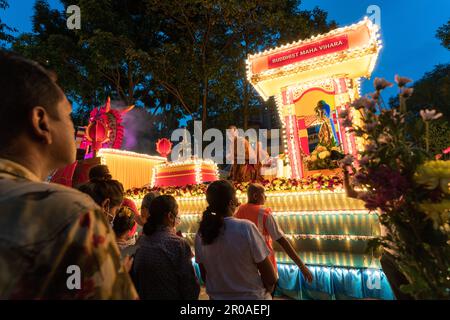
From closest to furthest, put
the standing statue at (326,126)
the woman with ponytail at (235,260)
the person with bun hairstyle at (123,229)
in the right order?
the woman with ponytail at (235,260) → the person with bun hairstyle at (123,229) → the standing statue at (326,126)

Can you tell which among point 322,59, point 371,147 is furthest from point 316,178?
point 371,147

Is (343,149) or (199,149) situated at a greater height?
(199,149)

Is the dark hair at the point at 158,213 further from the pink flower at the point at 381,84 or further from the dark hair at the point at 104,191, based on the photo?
the pink flower at the point at 381,84

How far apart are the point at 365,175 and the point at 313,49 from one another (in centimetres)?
751

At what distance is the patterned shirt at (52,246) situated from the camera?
2.40ft

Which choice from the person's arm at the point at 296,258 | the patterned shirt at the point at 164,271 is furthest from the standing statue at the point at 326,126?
the patterned shirt at the point at 164,271

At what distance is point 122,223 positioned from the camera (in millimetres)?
3166

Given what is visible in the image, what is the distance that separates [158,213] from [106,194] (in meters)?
0.67

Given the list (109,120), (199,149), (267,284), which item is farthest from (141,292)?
(199,149)

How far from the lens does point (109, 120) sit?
40.0ft

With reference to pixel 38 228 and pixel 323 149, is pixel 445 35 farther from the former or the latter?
pixel 38 228

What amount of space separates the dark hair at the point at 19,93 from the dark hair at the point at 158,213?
1866 mm
